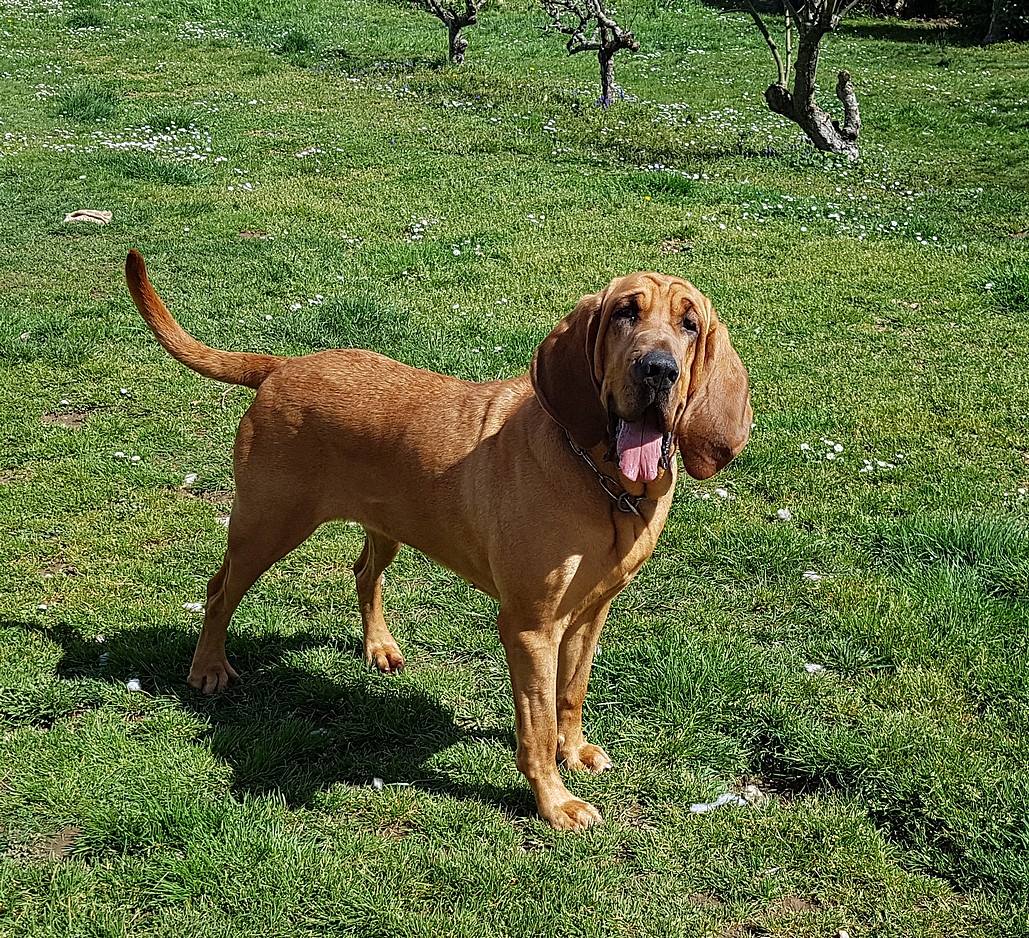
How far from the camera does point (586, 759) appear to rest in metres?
4.02

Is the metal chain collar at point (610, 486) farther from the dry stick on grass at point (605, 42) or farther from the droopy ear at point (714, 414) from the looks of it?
the dry stick on grass at point (605, 42)

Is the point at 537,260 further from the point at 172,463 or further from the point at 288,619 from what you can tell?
the point at 288,619

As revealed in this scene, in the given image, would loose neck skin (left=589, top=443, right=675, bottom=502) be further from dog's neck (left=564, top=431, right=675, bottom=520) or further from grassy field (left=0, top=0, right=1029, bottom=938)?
grassy field (left=0, top=0, right=1029, bottom=938)

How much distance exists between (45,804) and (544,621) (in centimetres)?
198

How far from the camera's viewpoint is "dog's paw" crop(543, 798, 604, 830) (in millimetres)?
3691

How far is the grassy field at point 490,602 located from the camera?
11.5ft

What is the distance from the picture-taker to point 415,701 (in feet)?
14.3

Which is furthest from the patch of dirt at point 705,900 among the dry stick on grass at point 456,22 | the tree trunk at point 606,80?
the dry stick on grass at point 456,22

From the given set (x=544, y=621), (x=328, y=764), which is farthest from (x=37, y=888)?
(x=544, y=621)

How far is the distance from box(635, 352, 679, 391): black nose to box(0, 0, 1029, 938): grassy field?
1717 millimetres

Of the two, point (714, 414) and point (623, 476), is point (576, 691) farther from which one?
point (714, 414)

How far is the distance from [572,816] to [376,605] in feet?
4.41

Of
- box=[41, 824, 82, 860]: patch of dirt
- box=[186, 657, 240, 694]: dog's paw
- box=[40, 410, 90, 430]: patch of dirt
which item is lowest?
box=[41, 824, 82, 860]: patch of dirt

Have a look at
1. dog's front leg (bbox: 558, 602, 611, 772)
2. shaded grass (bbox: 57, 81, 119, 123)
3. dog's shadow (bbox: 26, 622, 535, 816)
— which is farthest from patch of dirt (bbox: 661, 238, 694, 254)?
shaded grass (bbox: 57, 81, 119, 123)
